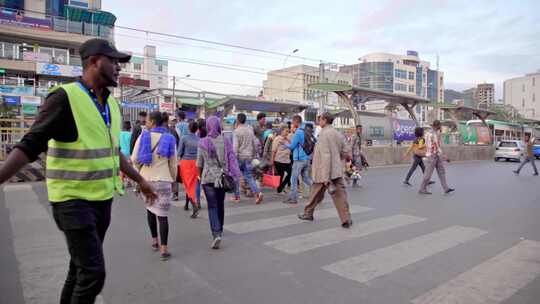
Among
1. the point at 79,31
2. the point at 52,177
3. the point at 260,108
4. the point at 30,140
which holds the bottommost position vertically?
the point at 52,177

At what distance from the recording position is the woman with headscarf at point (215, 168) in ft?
16.3

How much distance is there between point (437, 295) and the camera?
141 inches

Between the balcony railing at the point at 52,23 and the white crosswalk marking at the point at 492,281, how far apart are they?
3709 cm

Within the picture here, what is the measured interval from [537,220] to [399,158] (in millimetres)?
13392

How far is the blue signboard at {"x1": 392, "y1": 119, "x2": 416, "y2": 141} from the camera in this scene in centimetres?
2415

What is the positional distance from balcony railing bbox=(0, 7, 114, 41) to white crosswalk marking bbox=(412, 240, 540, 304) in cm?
3709

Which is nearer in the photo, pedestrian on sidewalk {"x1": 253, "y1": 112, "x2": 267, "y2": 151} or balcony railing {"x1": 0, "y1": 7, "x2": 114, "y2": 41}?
pedestrian on sidewalk {"x1": 253, "y1": 112, "x2": 267, "y2": 151}

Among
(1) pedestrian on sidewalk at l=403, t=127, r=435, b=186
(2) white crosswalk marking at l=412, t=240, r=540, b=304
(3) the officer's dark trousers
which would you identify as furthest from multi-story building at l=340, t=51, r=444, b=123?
(3) the officer's dark trousers

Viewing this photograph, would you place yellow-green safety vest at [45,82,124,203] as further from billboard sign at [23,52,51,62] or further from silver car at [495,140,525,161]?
billboard sign at [23,52,51,62]

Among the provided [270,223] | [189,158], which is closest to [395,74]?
[189,158]

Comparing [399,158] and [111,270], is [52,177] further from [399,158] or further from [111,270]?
[399,158]

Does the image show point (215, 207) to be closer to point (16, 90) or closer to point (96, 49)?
point (96, 49)

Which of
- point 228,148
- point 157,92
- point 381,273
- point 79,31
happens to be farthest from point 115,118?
point 79,31

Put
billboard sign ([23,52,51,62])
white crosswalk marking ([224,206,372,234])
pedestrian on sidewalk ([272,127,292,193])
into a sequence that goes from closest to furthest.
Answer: white crosswalk marking ([224,206,372,234])
pedestrian on sidewalk ([272,127,292,193])
billboard sign ([23,52,51,62])
